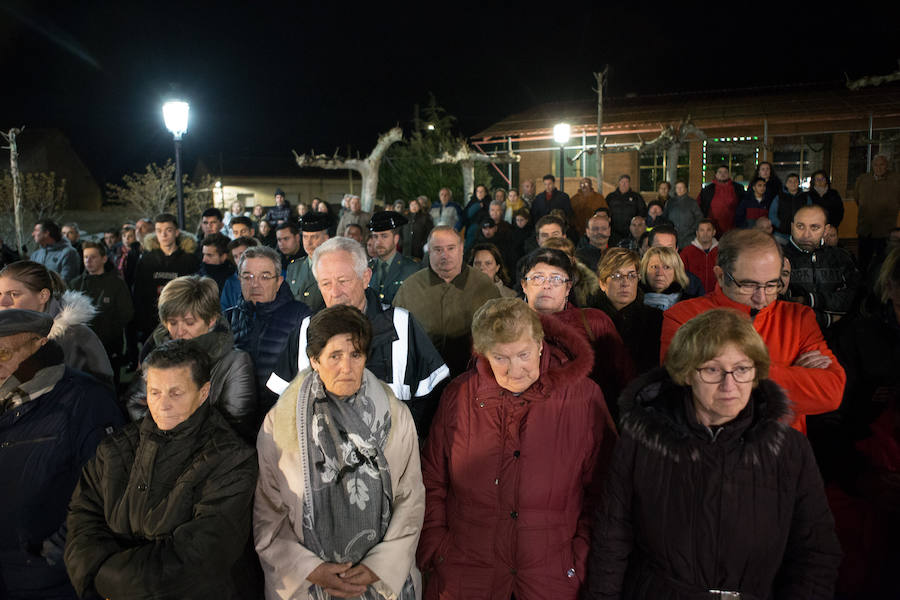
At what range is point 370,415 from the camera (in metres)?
2.72

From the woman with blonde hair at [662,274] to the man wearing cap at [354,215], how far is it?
6998 millimetres

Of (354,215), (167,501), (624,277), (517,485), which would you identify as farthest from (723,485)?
(354,215)

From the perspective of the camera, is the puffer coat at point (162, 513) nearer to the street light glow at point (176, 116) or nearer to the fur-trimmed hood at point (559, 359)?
the fur-trimmed hood at point (559, 359)

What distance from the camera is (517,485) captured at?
2705 mm

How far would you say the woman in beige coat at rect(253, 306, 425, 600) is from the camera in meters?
2.64

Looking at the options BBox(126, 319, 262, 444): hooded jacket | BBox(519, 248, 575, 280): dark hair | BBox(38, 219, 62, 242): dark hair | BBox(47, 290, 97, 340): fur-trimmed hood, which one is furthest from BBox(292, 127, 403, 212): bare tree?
BBox(126, 319, 262, 444): hooded jacket

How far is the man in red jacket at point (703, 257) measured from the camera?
23.2 ft

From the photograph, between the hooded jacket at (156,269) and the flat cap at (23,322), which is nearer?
the flat cap at (23,322)

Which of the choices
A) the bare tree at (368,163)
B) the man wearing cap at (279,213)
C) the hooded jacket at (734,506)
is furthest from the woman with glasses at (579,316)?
the bare tree at (368,163)

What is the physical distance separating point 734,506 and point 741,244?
51.6 inches

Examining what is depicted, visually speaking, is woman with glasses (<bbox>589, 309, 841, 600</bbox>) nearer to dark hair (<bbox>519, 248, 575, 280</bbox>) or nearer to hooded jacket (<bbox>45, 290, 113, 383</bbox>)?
dark hair (<bbox>519, 248, 575, 280</bbox>)

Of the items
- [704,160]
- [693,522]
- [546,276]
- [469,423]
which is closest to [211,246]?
[546,276]

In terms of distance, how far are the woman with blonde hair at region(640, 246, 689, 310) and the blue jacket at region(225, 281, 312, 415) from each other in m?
2.79

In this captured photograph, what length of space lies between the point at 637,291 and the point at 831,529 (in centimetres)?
255
